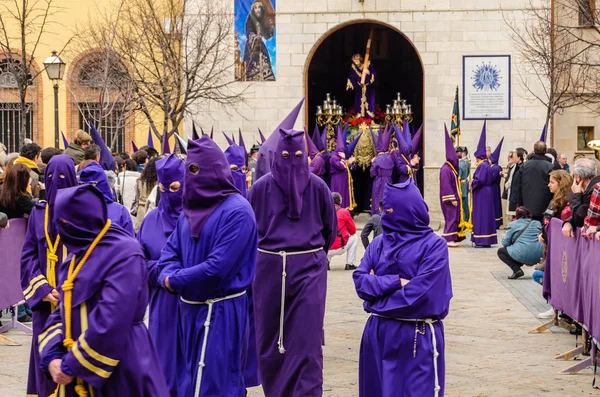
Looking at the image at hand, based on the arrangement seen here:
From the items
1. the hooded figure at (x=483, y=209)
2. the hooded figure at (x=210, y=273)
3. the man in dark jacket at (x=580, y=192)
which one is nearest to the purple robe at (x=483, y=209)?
the hooded figure at (x=483, y=209)

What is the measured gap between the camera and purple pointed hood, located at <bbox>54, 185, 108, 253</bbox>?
5.49 m

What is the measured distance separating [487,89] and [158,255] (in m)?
23.3

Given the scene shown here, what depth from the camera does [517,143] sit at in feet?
100

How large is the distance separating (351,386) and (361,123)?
836 inches

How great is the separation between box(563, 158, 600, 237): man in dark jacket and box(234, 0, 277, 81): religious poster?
65.1ft

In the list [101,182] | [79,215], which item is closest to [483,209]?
[101,182]

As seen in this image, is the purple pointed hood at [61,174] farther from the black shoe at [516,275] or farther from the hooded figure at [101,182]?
the black shoe at [516,275]

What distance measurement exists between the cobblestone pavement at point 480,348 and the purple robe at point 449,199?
5.89 metres

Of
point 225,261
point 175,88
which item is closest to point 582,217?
point 225,261

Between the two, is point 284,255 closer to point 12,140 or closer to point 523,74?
point 523,74

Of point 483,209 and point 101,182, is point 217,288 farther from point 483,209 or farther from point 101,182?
point 483,209

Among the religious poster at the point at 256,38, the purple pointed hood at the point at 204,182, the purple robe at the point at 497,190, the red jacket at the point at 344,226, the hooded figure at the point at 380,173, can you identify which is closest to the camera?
the purple pointed hood at the point at 204,182

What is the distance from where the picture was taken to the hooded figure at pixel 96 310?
213 inches

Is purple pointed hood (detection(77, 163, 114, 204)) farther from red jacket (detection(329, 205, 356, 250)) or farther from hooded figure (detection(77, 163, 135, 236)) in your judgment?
red jacket (detection(329, 205, 356, 250))
